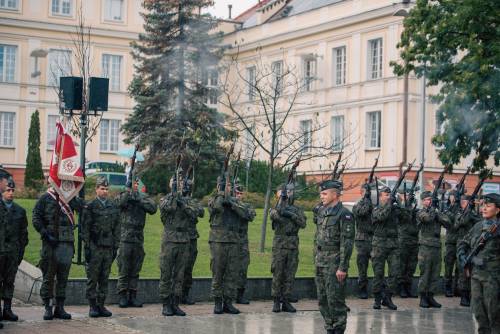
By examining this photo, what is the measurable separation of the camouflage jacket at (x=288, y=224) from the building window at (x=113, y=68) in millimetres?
39714

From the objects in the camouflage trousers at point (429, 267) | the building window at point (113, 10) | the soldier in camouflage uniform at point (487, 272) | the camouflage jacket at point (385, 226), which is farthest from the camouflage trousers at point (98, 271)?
the building window at point (113, 10)

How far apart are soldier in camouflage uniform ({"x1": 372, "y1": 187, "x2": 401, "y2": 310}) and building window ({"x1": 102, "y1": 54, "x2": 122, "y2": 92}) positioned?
38695mm

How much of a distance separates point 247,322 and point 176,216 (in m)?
2.18

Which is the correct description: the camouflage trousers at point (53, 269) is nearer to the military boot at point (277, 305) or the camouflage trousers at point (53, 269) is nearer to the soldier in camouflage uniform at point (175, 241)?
the soldier in camouflage uniform at point (175, 241)

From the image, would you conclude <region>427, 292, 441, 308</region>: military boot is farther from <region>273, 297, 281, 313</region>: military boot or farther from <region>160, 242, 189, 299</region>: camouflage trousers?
<region>160, 242, 189, 299</region>: camouflage trousers

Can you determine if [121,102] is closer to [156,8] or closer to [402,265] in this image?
[156,8]

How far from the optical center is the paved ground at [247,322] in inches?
607

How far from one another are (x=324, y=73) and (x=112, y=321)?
119 ft

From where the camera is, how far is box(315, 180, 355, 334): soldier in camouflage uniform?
14.4 meters

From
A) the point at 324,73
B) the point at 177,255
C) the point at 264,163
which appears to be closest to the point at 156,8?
Result: the point at 264,163

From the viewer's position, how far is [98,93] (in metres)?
19.8

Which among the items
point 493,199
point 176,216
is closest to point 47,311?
point 176,216

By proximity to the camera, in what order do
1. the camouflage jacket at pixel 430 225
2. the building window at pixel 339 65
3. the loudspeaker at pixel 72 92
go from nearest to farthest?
the loudspeaker at pixel 72 92, the camouflage jacket at pixel 430 225, the building window at pixel 339 65

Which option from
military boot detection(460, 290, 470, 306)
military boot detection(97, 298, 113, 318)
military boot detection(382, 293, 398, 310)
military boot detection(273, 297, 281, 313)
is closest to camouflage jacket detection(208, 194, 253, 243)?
military boot detection(273, 297, 281, 313)
